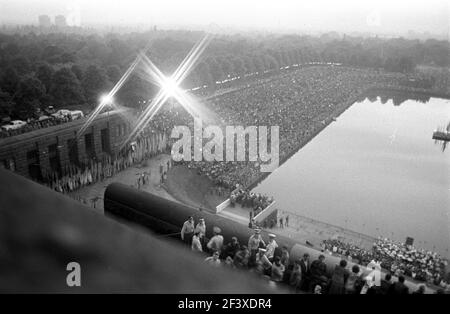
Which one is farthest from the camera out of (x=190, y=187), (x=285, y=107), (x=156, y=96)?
(x=285, y=107)

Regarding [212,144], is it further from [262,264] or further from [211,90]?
[211,90]

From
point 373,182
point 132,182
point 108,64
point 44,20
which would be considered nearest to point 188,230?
point 132,182

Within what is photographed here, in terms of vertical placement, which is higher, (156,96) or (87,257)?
(87,257)

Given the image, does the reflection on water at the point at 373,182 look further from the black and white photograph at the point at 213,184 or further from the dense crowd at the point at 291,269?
the dense crowd at the point at 291,269

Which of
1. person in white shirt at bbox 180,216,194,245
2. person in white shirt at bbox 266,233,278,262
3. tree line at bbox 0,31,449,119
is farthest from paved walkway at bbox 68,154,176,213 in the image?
person in white shirt at bbox 266,233,278,262

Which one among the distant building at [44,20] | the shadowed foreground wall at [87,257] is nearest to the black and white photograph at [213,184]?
the shadowed foreground wall at [87,257]

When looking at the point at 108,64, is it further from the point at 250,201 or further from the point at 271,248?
the point at 271,248

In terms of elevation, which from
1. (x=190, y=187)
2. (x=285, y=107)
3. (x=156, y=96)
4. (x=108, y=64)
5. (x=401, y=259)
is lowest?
(x=401, y=259)
